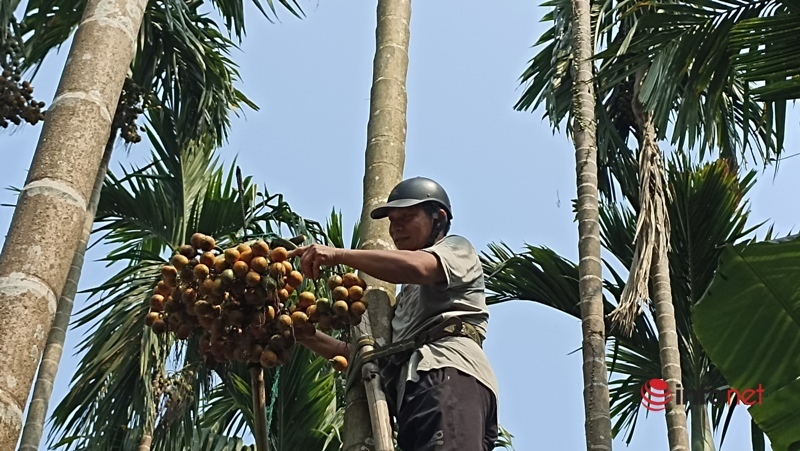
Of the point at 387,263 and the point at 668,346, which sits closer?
the point at 387,263

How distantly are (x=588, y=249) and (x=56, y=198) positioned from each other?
4.03 m

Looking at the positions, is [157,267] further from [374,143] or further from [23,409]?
[23,409]

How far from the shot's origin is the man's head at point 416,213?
134 inches

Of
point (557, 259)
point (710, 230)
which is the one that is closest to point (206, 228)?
point (557, 259)

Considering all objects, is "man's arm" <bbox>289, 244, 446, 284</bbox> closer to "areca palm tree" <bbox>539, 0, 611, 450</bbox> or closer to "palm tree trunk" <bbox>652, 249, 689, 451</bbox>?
"areca palm tree" <bbox>539, 0, 611, 450</bbox>

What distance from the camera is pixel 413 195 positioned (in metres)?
3.44

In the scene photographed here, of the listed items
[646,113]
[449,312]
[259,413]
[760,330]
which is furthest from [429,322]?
[646,113]

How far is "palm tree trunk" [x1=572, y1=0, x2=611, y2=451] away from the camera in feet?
17.9

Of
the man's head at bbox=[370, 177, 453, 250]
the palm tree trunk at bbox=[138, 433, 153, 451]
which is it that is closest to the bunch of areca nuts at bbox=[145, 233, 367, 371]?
the man's head at bbox=[370, 177, 453, 250]

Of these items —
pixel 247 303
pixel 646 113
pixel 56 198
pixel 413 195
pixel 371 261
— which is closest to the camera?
pixel 56 198

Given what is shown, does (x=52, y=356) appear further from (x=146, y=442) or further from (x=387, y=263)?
(x=387, y=263)

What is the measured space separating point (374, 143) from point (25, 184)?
4.14 ft

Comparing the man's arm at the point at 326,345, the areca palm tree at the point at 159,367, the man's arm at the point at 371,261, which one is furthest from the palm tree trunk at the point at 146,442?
the man's arm at the point at 371,261

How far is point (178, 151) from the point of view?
7.52 meters
